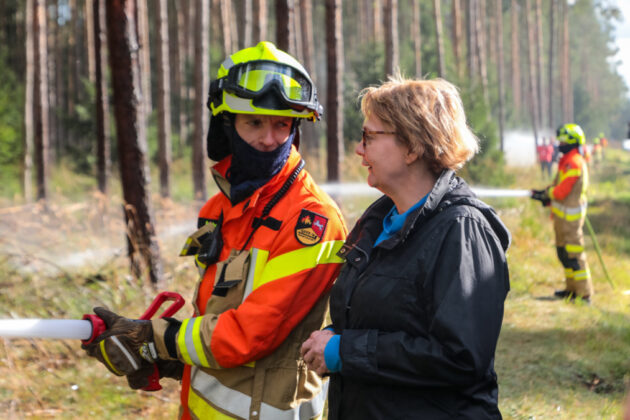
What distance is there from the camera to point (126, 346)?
217 centimetres

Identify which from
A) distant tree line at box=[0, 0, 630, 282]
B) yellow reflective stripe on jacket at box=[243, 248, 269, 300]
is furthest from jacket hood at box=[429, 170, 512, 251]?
distant tree line at box=[0, 0, 630, 282]

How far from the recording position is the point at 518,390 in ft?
16.0

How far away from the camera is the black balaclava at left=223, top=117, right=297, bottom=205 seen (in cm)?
228

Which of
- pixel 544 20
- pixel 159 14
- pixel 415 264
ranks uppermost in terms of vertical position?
pixel 544 20

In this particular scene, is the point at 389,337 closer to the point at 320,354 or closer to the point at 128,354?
the point at 320,354

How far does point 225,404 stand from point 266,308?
0.42m

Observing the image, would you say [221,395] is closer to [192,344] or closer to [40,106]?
[192,344]

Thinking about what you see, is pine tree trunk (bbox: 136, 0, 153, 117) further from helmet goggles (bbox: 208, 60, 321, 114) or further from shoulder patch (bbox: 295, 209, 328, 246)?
shoulder patch (bbox: 295, 209, 328, 246)

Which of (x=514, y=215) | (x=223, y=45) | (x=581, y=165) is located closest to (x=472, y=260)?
(x=581, y=165)

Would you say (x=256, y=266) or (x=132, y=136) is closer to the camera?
(x=256, y=266)

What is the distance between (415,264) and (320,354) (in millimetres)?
425

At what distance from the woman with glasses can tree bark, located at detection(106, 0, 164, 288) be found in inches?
192

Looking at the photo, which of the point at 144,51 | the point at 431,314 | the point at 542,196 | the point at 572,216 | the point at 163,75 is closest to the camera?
the point at 431,314

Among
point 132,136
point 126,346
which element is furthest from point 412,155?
point 132,136
